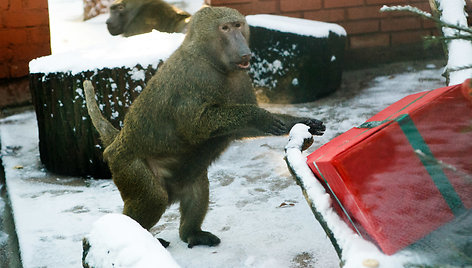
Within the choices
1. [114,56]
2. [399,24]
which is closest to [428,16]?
[114,56]

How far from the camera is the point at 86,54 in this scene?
4.41 metres

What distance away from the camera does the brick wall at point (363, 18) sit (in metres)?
6.53

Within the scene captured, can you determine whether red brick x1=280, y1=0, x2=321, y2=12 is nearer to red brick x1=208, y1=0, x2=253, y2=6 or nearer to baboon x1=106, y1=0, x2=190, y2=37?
red brick x1=208, y1=0, x2=253, y2=6

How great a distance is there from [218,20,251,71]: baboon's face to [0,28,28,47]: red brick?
387 centimetres

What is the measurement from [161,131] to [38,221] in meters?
1.20

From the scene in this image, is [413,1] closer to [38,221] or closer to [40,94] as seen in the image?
[40,94]

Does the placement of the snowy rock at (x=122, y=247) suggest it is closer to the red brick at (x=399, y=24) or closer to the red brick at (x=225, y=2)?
the red brick at (x=225, y=2)

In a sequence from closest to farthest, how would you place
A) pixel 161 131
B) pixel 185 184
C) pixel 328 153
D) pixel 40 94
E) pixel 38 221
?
pixel 328 153 → pixel 161 131 → pixel 185 184 → pixel 38 221 → pixel 40 94

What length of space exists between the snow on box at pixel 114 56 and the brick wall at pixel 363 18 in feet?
6.64

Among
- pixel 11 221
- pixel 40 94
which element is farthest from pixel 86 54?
pixel 11 221

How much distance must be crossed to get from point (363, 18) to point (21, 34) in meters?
3.58

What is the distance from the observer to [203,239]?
3154 millimetres

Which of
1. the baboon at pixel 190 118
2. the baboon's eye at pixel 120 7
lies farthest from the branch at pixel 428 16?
the baboon's eye at pixel 120 7

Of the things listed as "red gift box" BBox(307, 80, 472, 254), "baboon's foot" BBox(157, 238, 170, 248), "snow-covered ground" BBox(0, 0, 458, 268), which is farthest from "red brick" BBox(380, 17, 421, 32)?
"red gift box" BBox(307, 80, 472, 254)
